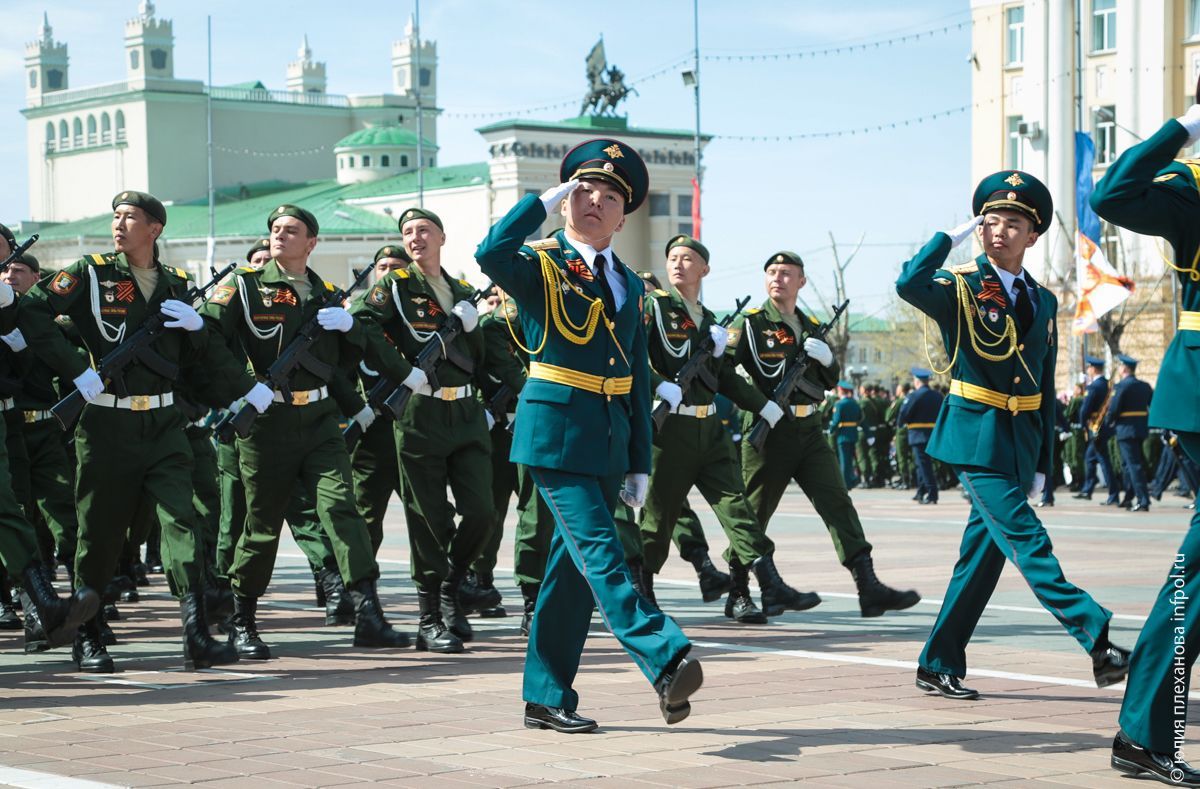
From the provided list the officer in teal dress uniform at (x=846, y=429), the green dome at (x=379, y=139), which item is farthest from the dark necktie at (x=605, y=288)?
the green dome at (x=379, y=139)

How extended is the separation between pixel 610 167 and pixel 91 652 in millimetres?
3722

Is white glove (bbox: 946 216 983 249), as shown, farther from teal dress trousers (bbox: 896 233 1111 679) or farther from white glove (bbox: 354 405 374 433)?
white glove (bbox: 354 405 374 433)

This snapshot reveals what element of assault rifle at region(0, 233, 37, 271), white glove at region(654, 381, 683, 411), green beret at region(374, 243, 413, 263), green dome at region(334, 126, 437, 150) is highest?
green dome at region(334, 126, 437, 150)

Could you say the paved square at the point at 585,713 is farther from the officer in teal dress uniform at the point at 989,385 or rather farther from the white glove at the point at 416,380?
the white glove at the point at 416,380

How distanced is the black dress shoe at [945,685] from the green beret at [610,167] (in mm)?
2373

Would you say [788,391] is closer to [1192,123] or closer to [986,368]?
[986,368]

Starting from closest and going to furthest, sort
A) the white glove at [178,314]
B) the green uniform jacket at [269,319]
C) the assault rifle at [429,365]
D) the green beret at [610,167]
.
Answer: the green beret at [610,167] < the white glove at [178,314] < the green uniform jacket at [269,319] < the assault rifle at [429,365]

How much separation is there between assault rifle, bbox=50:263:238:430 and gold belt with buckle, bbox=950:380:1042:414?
375cm

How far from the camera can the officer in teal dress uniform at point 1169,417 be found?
6082mm

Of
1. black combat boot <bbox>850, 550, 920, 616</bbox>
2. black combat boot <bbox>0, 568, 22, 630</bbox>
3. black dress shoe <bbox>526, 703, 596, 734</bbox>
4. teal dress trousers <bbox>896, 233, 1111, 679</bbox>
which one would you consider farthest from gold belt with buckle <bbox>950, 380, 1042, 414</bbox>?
black combat boot <bbox>0, 568, 22, 630</bbox>

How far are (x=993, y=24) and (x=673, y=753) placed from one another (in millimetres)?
47406

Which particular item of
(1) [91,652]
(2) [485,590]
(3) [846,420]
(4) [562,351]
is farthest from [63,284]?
(3) [846,420]

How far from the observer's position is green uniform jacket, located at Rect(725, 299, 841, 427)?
1149 cm

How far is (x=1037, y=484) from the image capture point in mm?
8172
